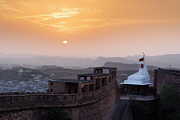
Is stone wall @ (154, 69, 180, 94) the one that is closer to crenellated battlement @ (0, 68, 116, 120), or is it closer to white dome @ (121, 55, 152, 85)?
white dome @ (121, 55, 152, 85)

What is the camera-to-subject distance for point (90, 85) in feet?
68.8

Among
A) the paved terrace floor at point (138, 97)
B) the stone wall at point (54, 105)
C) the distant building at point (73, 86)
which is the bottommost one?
the paved terrace floor at point (138, 97)

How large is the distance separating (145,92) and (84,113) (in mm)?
14303

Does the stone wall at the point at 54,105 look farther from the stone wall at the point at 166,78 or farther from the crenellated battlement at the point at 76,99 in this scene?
the stone wall at the point at 166,78

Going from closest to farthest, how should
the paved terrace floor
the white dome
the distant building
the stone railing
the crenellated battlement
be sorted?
the stone railing → the crenellated battlement → the distant building → the paved terrace floor → the white dome

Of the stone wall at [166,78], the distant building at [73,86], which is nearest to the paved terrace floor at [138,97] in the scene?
the stone wall at [166,78]

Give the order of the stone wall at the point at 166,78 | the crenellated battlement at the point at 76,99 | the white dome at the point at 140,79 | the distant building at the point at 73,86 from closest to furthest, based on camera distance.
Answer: the crenellated battlement at the point at 76,99, the distant building at the point at 73,86, the stone wall at the point at 166,78, the white dome at the point at 140,79

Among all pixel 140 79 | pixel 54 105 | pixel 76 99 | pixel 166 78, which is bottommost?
pixel 54 105

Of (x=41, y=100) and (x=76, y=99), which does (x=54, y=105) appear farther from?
(x=76, y=99)

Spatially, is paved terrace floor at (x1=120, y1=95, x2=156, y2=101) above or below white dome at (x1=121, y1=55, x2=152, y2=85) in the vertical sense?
below

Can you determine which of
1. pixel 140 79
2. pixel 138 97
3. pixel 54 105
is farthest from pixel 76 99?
pixel 140 79

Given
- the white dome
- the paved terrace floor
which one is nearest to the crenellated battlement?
the paved terrace floor

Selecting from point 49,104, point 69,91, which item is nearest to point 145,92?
point 69,91

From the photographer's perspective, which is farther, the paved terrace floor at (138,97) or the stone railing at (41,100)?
the paved terrace floor at (138,97)
